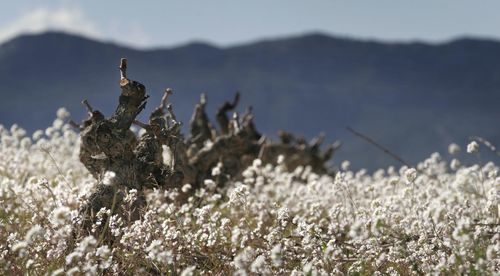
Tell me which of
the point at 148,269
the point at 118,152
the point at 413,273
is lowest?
the point at 413,273

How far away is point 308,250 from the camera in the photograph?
25.9 ft

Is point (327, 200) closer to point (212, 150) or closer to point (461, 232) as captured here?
point (212, 150)

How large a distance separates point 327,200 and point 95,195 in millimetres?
7317

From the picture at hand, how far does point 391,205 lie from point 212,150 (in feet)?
27.3

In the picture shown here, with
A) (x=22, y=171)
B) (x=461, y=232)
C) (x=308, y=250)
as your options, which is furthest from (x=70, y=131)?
(x=461, y=232)

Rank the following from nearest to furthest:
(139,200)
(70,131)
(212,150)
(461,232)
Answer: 1. (461,232)
2. (139,200)
3. (212,150)
4. (70,131)

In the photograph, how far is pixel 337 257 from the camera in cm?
750

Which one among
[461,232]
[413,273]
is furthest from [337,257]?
[461,232]

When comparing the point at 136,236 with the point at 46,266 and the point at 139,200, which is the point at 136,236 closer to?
the point at 46,266

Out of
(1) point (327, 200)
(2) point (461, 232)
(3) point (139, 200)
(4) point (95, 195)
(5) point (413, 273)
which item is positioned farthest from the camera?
(1) point (327, 200)

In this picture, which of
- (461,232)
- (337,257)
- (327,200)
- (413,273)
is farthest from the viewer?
(327,200)

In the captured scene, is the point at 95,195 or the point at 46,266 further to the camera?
the point at 95,195

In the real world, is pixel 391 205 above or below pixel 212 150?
below

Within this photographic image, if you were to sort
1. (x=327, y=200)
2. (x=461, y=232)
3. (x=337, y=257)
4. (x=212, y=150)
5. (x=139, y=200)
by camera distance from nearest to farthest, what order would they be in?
(x=461, y=232), (x=337, y=257), (x=139, y=200), (x=327, y=200), (x=212, y=150)
